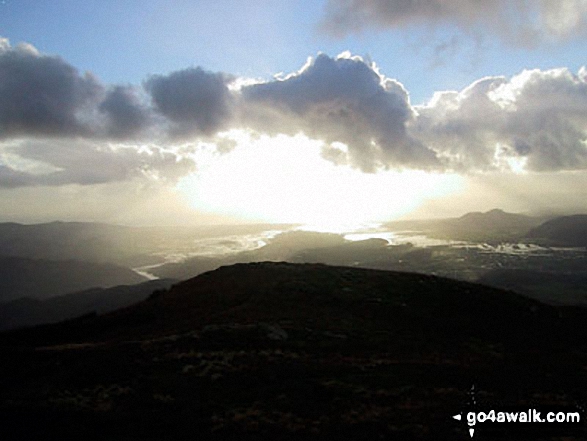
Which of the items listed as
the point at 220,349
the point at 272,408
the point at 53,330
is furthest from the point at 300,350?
the point at 53,330

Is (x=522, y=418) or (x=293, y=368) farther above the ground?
(x=293, y=368)

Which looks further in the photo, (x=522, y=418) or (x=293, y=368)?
(x=293, y=368)

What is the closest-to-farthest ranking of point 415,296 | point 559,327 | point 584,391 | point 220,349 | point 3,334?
point 584,391
point 220,349
point 3,334
point 559,327
point 415,296

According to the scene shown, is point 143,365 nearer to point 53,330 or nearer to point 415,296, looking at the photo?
point 53,330

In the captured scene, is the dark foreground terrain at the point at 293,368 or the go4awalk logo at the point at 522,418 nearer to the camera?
the dark foreground terrain at the point at 293,368

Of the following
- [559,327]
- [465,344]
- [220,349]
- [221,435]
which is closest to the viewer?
[221,435]
